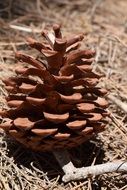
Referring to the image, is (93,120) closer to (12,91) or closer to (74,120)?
(74,120)

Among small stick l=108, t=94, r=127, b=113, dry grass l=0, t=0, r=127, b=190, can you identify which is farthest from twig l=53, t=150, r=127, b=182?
small stick l=108, t=94, r=127, b=113

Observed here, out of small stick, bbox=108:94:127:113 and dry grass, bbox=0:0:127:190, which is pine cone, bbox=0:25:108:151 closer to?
Answer: dry grass, bbox=0:0:127:190

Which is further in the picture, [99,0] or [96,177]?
[99,0]

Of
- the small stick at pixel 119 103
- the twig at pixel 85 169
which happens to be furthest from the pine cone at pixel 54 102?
the small stick at pixel 119 103

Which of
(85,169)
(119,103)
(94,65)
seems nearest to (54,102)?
(85,169)

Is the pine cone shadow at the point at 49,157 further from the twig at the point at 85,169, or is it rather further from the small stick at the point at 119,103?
the small stick at the point at 119,103

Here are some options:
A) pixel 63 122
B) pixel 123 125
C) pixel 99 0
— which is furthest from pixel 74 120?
pixel 99 0
